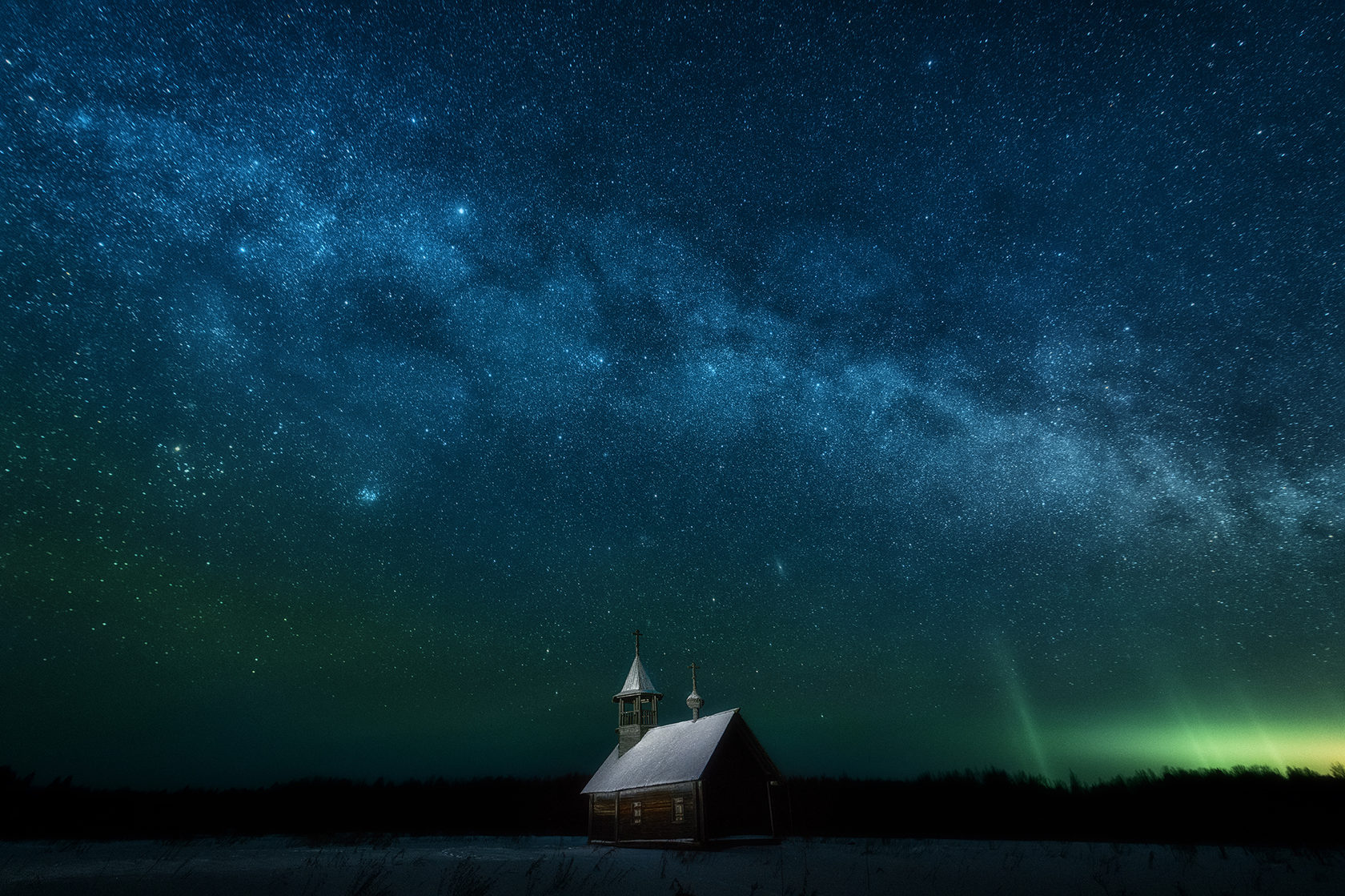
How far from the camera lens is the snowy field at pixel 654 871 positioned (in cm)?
1255

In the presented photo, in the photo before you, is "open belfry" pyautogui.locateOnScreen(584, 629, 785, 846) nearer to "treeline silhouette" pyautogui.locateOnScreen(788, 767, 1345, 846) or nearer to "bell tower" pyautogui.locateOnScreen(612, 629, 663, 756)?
"bell tower" pyautogui.locateOnScreen(612, 629, 663, 756)

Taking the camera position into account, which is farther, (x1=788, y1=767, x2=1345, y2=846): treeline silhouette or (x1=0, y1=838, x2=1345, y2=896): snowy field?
(x1=788, y1=767, x2=1345, y2=846): treeline silhouette

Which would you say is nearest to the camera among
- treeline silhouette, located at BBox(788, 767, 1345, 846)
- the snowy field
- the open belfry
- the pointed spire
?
the snowy field

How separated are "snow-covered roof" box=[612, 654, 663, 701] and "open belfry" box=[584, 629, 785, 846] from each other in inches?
99.7

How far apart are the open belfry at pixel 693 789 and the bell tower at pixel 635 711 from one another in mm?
1502

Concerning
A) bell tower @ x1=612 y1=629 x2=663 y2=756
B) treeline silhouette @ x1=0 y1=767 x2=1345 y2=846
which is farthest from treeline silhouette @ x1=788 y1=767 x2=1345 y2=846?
bell tower @ x1=612 y1=629 x2=663 y2=756

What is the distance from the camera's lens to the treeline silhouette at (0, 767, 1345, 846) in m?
40.6

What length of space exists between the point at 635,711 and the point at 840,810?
96.5 feet

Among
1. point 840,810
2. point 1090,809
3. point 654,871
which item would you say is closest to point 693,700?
point 654,871

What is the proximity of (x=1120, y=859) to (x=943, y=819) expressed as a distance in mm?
31186

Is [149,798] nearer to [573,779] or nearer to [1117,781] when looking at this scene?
[573,779]

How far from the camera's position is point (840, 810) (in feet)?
167

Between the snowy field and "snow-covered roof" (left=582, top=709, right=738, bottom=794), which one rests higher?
"snow-covered roof" (left=582, top=709, right=738, bottom=794)

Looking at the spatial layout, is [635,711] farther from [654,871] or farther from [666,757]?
[654,871]
